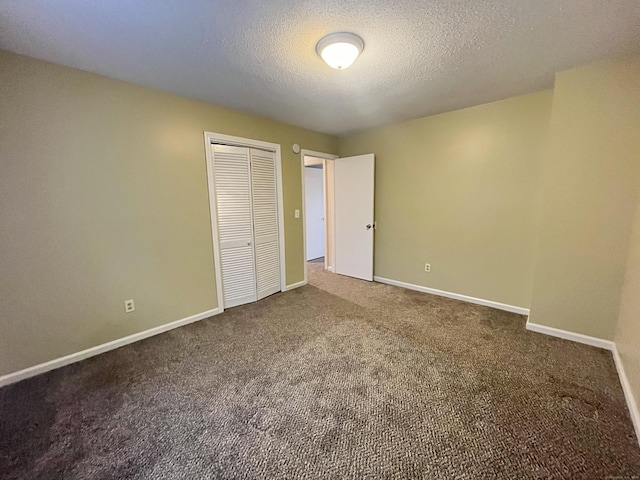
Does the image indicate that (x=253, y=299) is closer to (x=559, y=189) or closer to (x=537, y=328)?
(x=537, y=328)

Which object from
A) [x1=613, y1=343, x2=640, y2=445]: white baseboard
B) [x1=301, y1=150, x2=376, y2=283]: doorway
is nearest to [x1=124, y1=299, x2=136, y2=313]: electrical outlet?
[x1=301, y1=150, x2=376, y2=283]: doorway

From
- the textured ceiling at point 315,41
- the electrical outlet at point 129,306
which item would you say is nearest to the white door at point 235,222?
the textured ceiling at point 315,41

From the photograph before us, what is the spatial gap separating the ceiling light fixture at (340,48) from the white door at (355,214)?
7.06 feet

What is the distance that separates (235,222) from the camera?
3.16 metres

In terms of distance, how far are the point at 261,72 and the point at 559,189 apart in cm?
272

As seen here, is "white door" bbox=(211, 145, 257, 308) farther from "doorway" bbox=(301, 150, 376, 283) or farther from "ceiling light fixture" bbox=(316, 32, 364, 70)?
"ceiling light fixture" bbox=(316, 32, 364, 70)

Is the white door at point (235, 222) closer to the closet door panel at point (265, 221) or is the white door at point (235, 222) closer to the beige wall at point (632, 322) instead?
the closet door panel at point (265, 221)

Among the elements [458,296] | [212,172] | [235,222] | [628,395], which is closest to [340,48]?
[212,172]

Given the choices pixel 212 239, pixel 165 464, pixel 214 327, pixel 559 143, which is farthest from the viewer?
pixel 212 239

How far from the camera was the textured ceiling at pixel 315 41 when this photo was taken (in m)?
1.46

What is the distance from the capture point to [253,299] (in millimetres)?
3428

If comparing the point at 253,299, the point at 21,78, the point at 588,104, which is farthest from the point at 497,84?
the point at 21,78

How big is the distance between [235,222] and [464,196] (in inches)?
109

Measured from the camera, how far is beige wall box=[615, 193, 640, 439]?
1.65 meters
